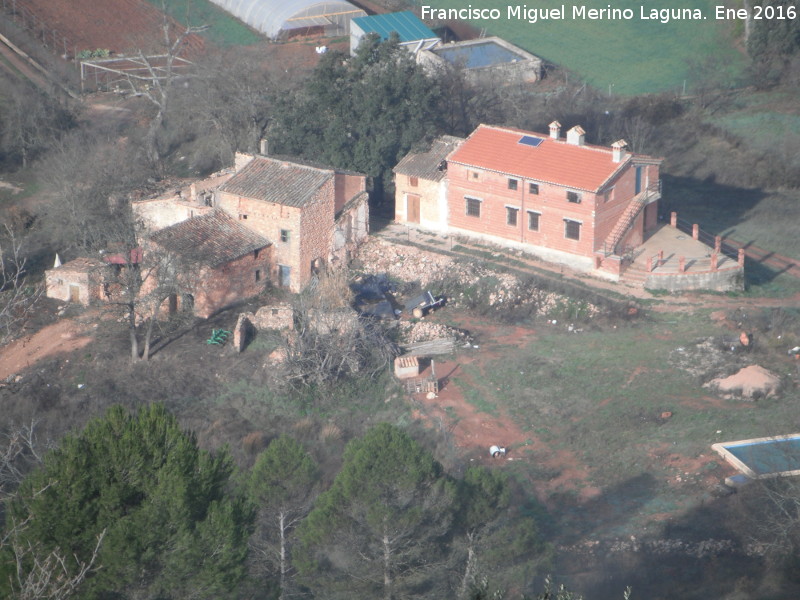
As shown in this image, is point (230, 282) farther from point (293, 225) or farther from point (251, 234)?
point (293, 225)

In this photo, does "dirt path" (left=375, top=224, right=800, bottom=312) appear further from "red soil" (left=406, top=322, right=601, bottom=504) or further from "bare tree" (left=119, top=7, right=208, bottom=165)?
"bare tree" (left=119, top=7, right=208, bottom=165)

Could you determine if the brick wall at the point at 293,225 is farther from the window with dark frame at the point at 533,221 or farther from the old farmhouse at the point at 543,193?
the window with dark frame at the point at 533,221

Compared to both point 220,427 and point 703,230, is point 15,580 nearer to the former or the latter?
point 220,427

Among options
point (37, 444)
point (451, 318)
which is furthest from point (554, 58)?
point (37, 444)

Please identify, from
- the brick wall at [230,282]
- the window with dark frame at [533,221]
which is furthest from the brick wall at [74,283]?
the window with dark frame at [533,221]

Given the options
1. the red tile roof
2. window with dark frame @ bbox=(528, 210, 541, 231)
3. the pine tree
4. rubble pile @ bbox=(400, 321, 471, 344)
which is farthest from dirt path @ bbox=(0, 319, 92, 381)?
the pine tree
